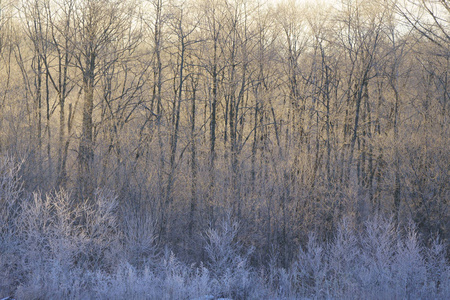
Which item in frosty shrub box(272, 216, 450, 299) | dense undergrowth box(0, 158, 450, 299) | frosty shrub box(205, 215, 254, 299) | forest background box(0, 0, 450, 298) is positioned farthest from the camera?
forest background box(0, 0, 450, 298)

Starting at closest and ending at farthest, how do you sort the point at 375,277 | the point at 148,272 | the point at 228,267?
the point at 148,272 → the point at 375,277 → the point at 228,267

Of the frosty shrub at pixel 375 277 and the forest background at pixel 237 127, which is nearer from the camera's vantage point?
the frosty shrub at pixel 375 277

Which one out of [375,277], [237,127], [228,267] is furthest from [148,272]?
[237,127]

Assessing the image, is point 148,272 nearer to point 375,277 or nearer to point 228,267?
point 228,267

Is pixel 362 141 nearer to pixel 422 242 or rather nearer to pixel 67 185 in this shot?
pixel 422 242

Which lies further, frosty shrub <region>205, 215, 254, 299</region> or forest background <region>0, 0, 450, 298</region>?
forest background <region>0, 0, 450, 298</region>

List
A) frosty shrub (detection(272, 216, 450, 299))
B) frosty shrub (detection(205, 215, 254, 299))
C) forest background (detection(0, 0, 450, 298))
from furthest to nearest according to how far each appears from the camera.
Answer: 1. forest background (detection(0, 0, 450, 298))
2. frosty shrub (detection(205, 215, 254, 299))
3. frosty shrub (detection(272, 216, 450, 299))

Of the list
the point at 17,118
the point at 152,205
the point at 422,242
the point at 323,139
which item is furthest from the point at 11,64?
the point at 422,242

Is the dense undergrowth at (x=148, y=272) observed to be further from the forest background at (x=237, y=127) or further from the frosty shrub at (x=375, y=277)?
the forest background at (x=237, y=127)

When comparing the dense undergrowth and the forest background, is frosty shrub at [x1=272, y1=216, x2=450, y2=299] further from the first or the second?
the forest background

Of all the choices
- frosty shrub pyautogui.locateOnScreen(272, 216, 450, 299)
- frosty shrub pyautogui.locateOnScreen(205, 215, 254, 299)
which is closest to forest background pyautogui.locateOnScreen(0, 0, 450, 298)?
frosty shrub pyautogui.locateOnScreen(205, 215, 254, 299)

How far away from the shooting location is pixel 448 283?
405 inches

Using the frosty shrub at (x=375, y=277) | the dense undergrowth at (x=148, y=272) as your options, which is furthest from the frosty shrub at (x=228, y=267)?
the frosty shrub at (x=375, y=277)

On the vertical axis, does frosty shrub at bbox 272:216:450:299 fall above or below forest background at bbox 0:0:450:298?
below
